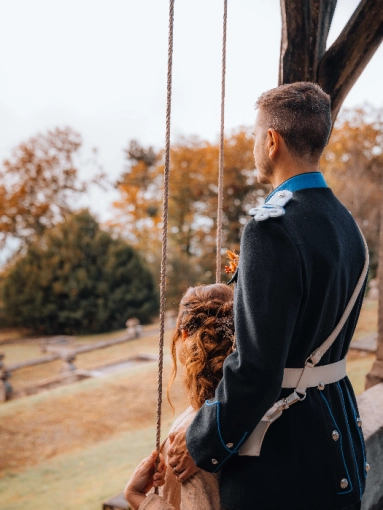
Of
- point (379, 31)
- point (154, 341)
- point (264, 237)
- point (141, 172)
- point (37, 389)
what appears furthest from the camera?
point (141, 172)

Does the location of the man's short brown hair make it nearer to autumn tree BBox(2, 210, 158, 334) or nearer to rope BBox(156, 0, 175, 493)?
rope BBox(156, 0, 175, 493)

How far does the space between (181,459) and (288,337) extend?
463 millimetres

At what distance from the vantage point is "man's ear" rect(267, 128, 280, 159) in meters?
1.20

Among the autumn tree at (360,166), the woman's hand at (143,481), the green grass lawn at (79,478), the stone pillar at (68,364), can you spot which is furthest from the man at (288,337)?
the autumn tree at (360,166)

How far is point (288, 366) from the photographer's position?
1.21 meters

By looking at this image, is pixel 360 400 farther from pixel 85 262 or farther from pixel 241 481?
pixel 85 262

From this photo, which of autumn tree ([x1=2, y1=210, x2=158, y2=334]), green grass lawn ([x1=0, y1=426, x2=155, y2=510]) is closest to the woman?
green grass lawn ([x1=0, y1=426, x2=155, y2=510])

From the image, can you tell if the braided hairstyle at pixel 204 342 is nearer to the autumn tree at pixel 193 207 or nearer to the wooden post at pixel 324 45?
the wooden post at pixel 324 45

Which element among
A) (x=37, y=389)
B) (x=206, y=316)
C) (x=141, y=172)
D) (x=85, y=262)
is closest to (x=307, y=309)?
(x=206, y=316)

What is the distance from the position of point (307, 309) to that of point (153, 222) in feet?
72.8

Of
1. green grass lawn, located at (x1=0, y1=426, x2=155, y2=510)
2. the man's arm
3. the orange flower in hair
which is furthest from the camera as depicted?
green grass lawn, located at (x1=0, y1=426, x2=155, y2=510)

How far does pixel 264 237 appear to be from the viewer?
113 cm

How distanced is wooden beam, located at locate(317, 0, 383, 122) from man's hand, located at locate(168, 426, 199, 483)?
1404 millimetres

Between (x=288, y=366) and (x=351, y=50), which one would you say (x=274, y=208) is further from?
(x=351, y=50)
